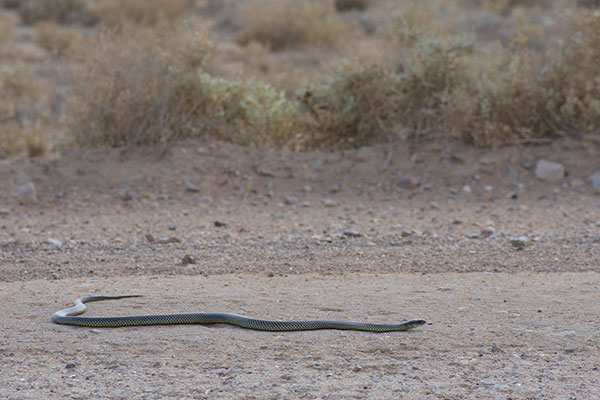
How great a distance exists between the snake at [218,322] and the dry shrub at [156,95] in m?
5.70

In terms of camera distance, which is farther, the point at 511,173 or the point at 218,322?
the point at 511,173

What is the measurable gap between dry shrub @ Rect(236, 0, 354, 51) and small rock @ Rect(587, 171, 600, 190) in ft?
44.0

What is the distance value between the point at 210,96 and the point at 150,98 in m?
0.88

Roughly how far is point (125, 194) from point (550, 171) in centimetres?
581

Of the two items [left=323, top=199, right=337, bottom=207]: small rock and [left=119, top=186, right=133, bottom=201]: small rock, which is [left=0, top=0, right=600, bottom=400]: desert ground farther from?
[left=323, top=199, right=337, bottom=207]: small rock

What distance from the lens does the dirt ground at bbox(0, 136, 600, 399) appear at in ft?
14.1

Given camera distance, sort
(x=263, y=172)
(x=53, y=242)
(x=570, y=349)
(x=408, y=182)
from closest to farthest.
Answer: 1. (x=570, y=349)
2. (x=53, y=242)
3. (x=408, y=182)
4. (x=263, y=172)

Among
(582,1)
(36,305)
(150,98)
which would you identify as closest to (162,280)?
(36,305)

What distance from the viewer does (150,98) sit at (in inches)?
419

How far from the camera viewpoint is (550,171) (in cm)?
1023

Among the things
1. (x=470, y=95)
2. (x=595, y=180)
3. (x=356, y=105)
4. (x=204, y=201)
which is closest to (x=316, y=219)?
(x=204, y=201)

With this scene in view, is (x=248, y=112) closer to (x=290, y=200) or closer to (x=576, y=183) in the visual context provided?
(x=290, y=200)

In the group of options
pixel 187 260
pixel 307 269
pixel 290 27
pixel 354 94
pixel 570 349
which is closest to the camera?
pixel 570 349

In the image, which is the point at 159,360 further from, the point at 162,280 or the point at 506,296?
the point at 506,296
